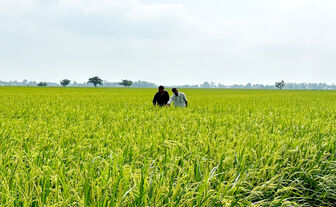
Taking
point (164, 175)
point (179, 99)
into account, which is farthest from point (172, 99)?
point (164, 175)

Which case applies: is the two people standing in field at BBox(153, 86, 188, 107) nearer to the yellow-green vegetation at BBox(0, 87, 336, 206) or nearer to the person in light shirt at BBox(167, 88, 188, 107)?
the person in light shirt at BBox(167, 88, 188, 107)

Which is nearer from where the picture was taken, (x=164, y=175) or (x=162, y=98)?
(x=164, y=175)

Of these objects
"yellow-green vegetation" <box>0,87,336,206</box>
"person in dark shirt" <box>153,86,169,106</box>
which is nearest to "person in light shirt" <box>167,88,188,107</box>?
"person in dark shirt" <box>153,86,169,106</box>

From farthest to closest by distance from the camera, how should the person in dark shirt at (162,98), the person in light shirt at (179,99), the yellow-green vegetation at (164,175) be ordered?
1. the person in dark shirt at (162,98)
2. the person in light shirt at (179,99)
3. the yellow-green vegetation at (164,175)

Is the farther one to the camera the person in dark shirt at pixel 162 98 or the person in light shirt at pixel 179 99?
the person in dark shirt at pixel 162 98

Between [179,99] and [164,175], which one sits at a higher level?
[179,99]

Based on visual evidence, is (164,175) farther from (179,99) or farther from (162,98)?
(162,98)

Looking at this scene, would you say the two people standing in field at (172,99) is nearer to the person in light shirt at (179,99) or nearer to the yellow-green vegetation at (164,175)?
the person in light shirt at (179,99)

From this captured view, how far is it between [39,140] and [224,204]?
334 cm

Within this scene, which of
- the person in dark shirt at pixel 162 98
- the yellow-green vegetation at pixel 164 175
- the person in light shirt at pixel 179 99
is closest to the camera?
the yellow-green vegetation at pixel 164 175

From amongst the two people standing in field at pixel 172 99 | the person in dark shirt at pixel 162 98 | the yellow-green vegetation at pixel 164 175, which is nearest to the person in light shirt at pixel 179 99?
the two people standing in field at pixel 172 99

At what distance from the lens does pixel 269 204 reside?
2.73 meters

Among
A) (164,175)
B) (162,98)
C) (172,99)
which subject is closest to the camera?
(164,175)

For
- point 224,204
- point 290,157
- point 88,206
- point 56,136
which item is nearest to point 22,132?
point 56,136
